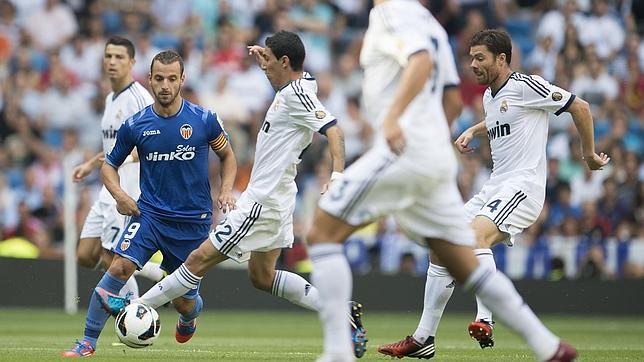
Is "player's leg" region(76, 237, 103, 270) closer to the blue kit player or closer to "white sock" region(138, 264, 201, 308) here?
the blue kit player

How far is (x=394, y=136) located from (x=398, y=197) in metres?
0.46

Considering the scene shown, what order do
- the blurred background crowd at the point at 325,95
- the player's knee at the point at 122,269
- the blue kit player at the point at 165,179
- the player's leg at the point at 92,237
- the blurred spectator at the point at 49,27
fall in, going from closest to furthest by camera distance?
the player's knee at the point at 122,269 < the blue kit player at the point at 165,179 < the player's leg at the point at 92,237 < the blurred background crowd at the point at 325,95 < the blurred spectator at the point at 49,27

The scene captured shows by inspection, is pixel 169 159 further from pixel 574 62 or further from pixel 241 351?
pixel 574 62

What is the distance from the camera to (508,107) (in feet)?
32.8

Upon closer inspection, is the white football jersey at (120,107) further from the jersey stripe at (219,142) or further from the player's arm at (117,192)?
the player's arm at (117,192)

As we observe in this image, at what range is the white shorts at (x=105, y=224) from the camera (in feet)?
39.0

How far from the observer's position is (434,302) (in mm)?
9531

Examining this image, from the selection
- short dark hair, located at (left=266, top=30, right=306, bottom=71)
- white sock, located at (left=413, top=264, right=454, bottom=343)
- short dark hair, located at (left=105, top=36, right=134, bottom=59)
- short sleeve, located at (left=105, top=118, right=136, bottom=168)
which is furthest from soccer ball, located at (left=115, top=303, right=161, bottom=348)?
short dark hair, located at (left=105, top=36, right=134, bottom=59)

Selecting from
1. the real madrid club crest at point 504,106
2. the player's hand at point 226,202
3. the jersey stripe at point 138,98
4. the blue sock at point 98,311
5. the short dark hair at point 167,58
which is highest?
Answer: the short dark hair at point 167,58

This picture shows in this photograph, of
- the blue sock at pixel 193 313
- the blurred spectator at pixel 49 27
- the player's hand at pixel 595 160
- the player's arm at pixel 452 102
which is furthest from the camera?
the blurred spectator at pixel 49 27

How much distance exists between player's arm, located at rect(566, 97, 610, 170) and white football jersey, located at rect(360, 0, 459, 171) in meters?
2.82

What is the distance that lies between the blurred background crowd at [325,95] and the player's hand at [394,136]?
11.2m

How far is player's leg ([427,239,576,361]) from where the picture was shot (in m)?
6.86

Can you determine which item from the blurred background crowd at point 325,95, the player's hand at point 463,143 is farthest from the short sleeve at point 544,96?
the blurred background crowd at point 325,95
